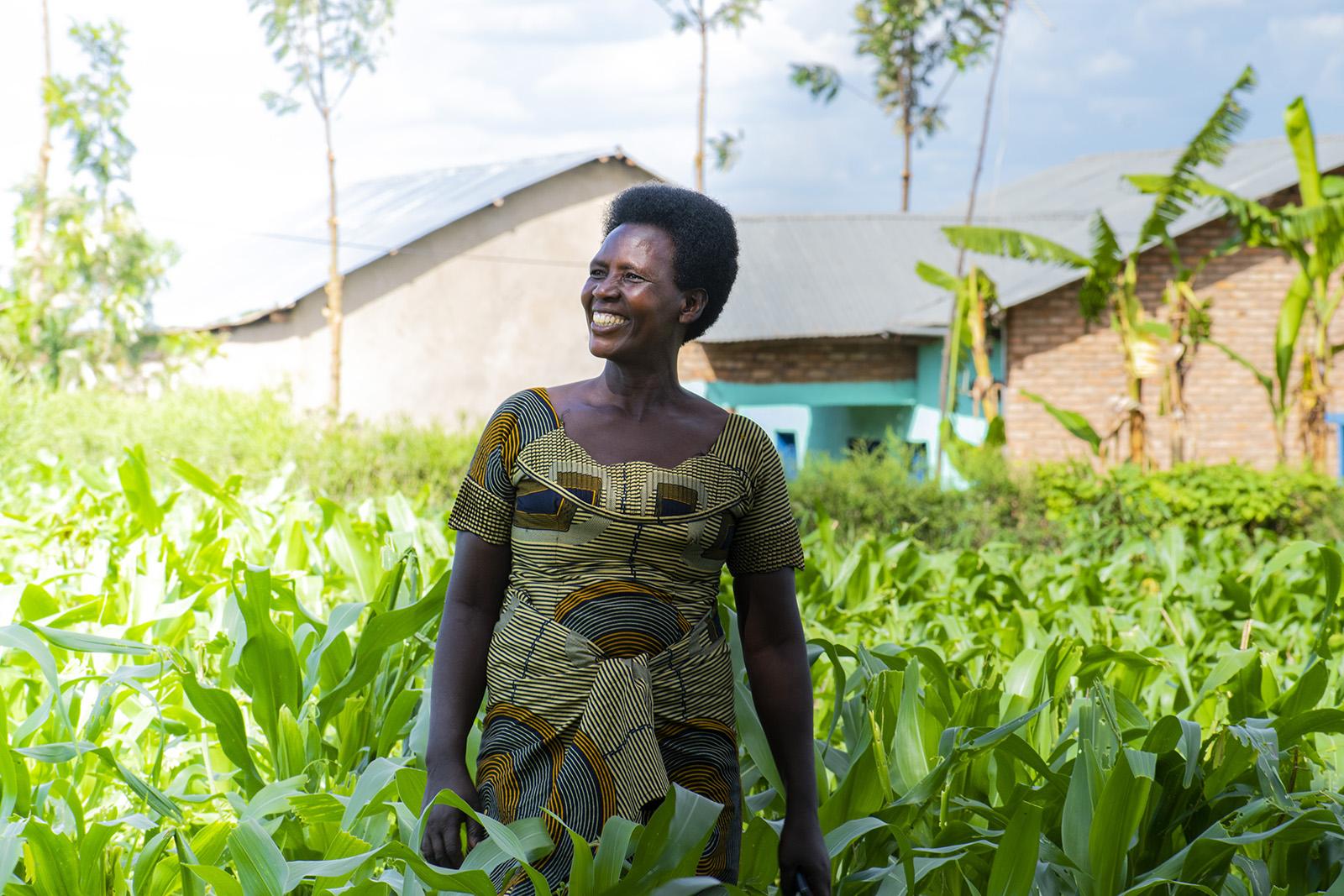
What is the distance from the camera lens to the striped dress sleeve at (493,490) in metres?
1.88

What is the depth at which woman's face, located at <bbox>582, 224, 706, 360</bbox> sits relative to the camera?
1.84 meters

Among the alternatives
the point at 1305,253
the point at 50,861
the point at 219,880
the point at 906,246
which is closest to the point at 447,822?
the point at 219,880

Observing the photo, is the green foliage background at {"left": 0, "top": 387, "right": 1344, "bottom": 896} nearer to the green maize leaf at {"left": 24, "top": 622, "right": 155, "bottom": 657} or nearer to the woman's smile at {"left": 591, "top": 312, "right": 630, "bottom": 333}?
the green maize leaf at {"left": 24, "top": 622, "right": 155, "bottom": 657}

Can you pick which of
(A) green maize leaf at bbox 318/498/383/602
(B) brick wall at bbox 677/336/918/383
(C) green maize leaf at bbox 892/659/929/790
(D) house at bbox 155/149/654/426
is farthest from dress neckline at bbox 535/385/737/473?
(D) house at bbox 155/149/654/426

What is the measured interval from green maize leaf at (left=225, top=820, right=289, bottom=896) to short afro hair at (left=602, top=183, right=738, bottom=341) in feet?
3.48

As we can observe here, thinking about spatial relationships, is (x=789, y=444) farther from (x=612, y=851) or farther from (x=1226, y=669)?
(x=612, y=851)

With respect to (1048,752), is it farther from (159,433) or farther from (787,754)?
(159,433)

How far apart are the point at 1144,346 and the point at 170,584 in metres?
7.97

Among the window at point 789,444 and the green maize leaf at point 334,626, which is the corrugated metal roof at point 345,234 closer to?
the window at point 789,444

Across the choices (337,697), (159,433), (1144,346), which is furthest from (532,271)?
(337,697)

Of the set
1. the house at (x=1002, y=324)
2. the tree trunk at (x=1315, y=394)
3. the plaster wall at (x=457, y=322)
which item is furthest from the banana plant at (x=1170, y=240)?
the plaster wall at (x=457, y=322)

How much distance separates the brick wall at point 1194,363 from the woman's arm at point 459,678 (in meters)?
10.7

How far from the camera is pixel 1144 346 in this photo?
9.66 meters

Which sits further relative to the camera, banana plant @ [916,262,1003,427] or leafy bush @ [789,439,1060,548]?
banana plant @ [916,262,1003,427]
